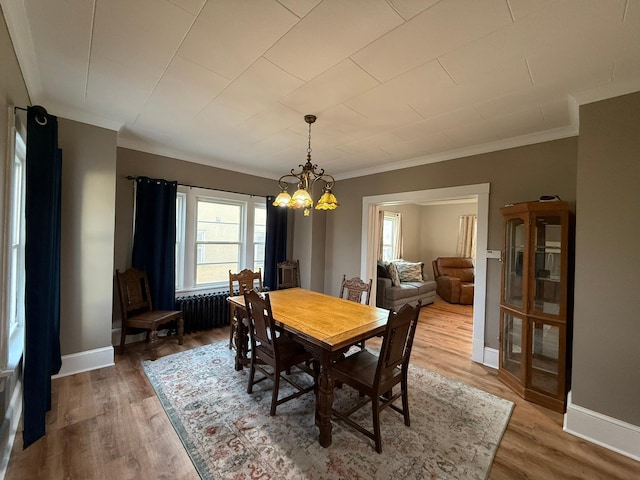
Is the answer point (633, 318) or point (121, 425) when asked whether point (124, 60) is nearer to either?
point (121, 425)

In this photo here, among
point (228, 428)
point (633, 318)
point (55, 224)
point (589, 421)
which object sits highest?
point (55, 224)

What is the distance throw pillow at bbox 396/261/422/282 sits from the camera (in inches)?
234

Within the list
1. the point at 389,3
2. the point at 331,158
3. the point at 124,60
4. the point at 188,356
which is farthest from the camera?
the point at 331,158

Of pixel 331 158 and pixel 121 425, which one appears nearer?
pixel 121 425

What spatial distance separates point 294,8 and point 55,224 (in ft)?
8.36

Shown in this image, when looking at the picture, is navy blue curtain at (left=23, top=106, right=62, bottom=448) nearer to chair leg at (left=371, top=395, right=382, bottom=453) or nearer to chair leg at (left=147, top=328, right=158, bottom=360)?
chair leg at (left=147, top=328, right=158, bottom=360)

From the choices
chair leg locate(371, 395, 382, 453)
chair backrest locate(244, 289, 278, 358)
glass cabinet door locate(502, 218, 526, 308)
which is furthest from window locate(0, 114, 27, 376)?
glass cabinet door locate(502, 218, 526, 308)

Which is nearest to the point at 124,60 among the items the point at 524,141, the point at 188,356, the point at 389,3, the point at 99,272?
the point at 389,3

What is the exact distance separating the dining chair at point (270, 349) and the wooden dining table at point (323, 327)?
14 centimetres

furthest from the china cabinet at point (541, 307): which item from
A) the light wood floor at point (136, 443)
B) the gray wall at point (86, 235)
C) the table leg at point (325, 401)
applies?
the gray wall at point (86, 235)

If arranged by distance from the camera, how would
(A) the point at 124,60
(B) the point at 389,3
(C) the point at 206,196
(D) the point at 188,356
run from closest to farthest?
(B) the point at 389,3, (A) the point at 124,60, (D) the point at 188,356, (C) the point at 206,196

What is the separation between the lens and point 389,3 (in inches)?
50.0

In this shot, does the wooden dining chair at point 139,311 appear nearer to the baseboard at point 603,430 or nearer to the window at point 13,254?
the window at point 13,254

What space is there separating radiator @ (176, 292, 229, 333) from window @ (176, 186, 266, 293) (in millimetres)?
214
